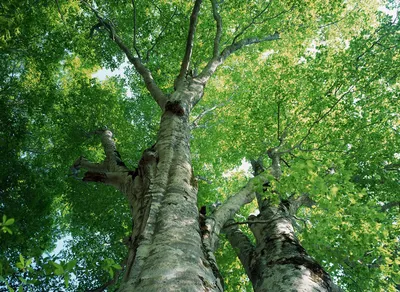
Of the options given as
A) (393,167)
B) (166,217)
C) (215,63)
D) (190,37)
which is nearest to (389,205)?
(393,167)

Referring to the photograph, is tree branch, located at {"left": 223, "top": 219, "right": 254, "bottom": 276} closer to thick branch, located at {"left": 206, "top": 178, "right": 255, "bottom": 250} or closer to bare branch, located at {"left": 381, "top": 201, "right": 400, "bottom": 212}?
thick branch, located at {"left": 206, "top": 178, "right": 255, "bottom": 250}

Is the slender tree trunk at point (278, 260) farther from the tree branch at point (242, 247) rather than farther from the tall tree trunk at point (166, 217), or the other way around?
the tall tree trunk at point (166, 217)

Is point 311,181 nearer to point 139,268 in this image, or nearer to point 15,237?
point 139,268

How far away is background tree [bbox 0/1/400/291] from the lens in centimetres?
463

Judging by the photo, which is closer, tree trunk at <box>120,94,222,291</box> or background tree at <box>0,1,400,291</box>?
tree trunk at <box>120,94,222,291</box>

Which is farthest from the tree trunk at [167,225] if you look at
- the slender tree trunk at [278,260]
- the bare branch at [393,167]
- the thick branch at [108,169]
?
the bare branch at [393,167]

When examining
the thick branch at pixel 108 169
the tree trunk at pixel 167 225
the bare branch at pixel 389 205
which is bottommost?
the tree trunk at pixel 167 225

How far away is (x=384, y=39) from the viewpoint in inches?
324

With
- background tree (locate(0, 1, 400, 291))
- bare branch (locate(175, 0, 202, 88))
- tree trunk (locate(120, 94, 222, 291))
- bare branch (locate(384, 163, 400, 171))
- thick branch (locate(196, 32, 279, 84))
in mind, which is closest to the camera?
tree trunk (locate(120, 94, 222, 291))

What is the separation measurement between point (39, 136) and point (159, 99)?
945 centimetres

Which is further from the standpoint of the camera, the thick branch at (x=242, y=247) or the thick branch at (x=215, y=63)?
the thick branch at (x=215, y=63)

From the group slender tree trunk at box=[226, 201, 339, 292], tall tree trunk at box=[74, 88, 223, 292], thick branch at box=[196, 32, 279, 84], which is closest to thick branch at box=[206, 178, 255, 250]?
slender tree trunk at box=[226, 201, 339, 292]

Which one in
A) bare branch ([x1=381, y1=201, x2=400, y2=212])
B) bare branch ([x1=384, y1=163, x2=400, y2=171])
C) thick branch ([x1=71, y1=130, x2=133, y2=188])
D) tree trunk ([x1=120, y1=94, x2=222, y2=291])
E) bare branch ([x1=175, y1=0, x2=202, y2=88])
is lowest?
tree trunk ([x1=120, y1=94, x2=222, y2=291])

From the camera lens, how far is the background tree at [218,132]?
15.2 feet
